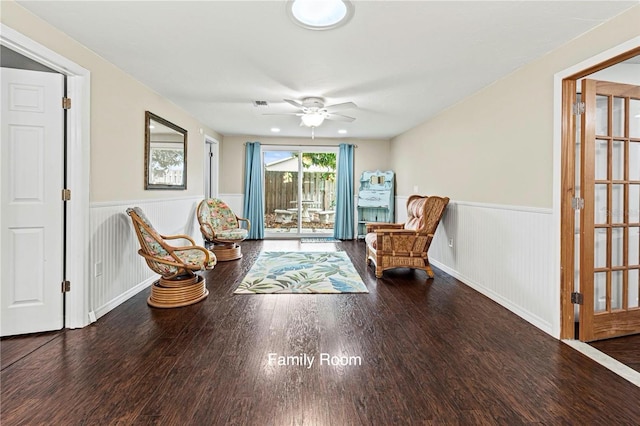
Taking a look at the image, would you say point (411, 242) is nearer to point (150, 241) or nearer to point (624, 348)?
point (624, 348)

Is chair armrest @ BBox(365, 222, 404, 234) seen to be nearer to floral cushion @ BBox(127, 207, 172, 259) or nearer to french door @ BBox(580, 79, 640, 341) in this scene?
french door @ BBox(580, 79, 640, 341)

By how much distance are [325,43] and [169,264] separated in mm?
2369

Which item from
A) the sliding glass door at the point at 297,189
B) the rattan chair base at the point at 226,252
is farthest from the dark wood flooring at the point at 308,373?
the sliding glass door at the point at 297,189

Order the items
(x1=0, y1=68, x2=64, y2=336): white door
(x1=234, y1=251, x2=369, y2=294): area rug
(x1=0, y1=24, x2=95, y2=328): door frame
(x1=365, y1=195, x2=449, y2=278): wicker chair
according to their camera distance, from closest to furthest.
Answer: (x1=0, y1=68, x2=64, y2=336): white door
(x1=0, y1=24, x2=95, y2=328): door frame
(x1=234, y1=251, x2=369, y2=294): area rug
(x1=365, y1=195, x2=449, y2=278): wicker chair

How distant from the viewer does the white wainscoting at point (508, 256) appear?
2.56 m

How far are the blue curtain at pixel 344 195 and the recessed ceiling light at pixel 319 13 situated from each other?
495 cm

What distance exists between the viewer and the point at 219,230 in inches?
208

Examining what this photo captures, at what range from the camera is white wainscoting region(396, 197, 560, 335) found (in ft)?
8.39

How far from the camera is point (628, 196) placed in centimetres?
240

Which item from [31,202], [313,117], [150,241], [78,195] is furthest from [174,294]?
[313,117]

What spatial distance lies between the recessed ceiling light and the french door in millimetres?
1874

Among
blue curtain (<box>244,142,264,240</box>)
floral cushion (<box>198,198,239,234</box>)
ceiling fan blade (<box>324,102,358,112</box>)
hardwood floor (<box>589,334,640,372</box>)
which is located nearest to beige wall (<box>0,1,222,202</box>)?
floral cushion (<box>198,198,239,234</box>)

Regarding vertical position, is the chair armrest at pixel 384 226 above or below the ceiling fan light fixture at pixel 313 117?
below

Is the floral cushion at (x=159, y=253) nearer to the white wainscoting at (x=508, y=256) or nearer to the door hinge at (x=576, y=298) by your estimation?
the white wainscoting at (x=508, y=256)
